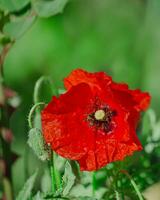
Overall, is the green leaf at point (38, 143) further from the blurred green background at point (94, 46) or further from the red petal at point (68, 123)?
the blurred green background at point (94, 46)

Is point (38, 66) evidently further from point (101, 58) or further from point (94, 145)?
point (94, 145)

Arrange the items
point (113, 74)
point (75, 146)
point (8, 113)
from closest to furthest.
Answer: point (75, 146), point (8, 113), point (113, 74)

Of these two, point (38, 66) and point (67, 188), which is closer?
point (67, 188)

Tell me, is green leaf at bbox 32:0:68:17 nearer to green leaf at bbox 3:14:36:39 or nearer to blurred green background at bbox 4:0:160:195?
green leaf at bbox 3:14:36:39

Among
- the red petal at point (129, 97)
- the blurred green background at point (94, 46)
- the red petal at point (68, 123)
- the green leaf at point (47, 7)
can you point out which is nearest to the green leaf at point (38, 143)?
the red petal at point (68, 123)

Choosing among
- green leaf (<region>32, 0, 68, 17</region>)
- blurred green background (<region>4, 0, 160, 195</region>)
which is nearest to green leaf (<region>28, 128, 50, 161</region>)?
green leaf (<region>32, 0, 68, 17</region>)

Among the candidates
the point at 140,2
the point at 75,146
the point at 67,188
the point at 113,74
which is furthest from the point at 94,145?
the point at 140,2

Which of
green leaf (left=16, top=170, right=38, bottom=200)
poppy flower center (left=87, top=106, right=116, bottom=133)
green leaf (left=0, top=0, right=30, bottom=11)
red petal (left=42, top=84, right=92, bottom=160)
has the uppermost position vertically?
green leaf (left=0, top=0, right=30, bottom=11)

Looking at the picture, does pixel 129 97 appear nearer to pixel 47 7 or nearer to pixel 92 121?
pixel 92 121
